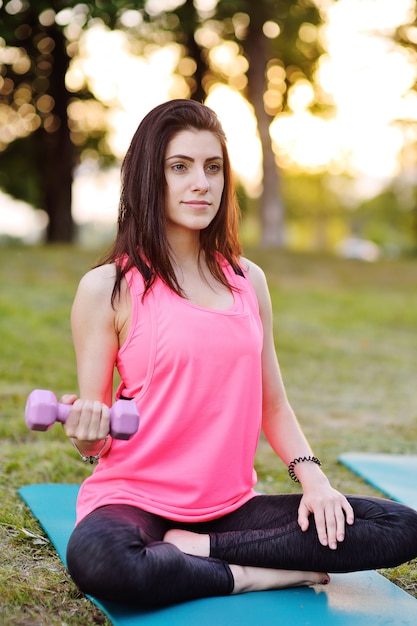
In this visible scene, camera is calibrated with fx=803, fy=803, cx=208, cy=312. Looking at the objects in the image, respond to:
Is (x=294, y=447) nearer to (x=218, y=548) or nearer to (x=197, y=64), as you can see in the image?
(x=218, y=548)

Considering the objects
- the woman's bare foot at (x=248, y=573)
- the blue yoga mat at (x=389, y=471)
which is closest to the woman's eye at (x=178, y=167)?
the woman's bare foot at (x=248, y=573)

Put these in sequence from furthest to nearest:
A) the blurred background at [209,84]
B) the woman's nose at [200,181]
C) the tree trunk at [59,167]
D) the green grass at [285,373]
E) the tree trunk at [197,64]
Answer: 1. the tree trunk at [197,64]
2. the tree trunk at [59,167]
3. the blurred background at [209,84]
4. the green grass at [285,373]
5. the woman's nose at [200,181]

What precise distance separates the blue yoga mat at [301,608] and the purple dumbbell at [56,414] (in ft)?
1.64

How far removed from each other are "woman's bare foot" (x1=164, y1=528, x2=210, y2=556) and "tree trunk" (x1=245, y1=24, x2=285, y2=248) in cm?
1256

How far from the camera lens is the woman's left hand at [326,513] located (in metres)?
2.23

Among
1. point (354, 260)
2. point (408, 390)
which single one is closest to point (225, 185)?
point (408, 390)

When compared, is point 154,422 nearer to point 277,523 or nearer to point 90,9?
point 277,523

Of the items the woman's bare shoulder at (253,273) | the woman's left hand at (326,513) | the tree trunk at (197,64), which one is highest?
the tree trunk at (197,64)

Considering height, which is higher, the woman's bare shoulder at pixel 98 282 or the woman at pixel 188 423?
the woman's bare shoulder at pixel 98 282

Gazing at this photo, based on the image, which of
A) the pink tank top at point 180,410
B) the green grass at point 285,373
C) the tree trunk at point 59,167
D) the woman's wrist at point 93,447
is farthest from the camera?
the tree trunk at point 59,167

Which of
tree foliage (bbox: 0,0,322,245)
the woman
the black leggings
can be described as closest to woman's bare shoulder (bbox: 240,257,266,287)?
the woman

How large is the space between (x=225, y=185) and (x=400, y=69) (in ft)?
44.4

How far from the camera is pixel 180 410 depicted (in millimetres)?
2266

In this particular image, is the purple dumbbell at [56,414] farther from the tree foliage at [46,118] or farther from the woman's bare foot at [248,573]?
the tree foliage at [46,118]
